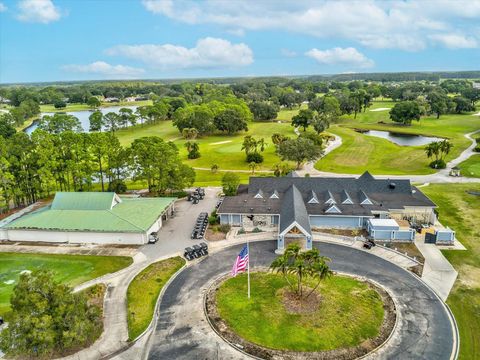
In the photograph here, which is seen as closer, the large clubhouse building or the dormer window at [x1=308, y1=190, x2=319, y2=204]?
the large clubhouse building

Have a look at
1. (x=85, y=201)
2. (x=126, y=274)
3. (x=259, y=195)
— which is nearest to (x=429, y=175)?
(x=259, y=195)

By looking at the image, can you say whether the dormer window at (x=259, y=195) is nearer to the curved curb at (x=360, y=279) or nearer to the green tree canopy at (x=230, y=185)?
the green tree canopy at (x=230, y=185)

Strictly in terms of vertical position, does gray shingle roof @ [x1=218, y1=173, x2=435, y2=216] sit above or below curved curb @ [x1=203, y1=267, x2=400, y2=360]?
above

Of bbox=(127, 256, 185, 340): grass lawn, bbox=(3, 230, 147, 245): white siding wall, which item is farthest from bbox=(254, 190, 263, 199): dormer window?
bbox=(3, 230, 147, 245): white siding wall

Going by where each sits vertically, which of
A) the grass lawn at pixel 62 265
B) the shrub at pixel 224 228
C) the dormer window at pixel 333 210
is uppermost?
the dormer window at pixel 333 210

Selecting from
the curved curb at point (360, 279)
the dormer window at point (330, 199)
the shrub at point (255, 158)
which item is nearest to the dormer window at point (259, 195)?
the dormer window at point (330, 199)

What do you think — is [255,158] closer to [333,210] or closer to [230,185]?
[230,185]

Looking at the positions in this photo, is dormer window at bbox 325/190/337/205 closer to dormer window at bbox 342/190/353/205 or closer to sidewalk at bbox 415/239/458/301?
dormer window at bbox 342/190/353/205
